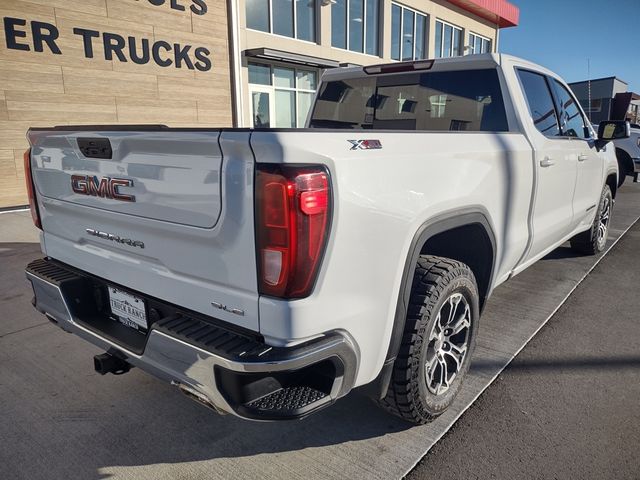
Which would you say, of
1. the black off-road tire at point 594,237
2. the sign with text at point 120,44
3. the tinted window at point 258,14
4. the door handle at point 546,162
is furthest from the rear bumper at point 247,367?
the tinted window at point 258,14

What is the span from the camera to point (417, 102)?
11.6ft

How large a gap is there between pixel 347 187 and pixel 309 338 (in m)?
0.54

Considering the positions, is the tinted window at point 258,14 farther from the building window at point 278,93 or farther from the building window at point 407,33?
the building window at point 407,33

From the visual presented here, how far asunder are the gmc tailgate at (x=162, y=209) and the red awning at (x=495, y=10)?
784 inches

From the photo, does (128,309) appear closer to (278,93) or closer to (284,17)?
(278,93)

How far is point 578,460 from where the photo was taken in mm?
2191

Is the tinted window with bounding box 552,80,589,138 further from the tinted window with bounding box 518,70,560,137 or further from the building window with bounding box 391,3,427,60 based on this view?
the building window with bounding box 391,3,427,60

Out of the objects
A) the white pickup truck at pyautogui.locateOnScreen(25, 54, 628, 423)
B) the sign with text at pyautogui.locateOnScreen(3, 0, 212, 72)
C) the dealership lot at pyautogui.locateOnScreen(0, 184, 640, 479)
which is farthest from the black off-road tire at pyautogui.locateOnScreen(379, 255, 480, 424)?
the sign with text at pyautogui.locateOnScreen(3, 0, 212, 72)

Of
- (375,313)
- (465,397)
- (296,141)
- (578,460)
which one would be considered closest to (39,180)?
(296,141)

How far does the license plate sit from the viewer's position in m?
2.15

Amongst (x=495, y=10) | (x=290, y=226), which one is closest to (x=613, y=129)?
(x=290, y=226)

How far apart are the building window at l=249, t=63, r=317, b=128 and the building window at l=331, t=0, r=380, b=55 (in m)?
1.72

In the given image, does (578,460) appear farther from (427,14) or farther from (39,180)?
(427,14)

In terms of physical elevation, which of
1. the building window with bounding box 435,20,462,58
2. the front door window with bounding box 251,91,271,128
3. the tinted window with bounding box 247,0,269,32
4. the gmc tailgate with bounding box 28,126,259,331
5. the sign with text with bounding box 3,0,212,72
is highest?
the building window with bounding box 435,20,462,58
